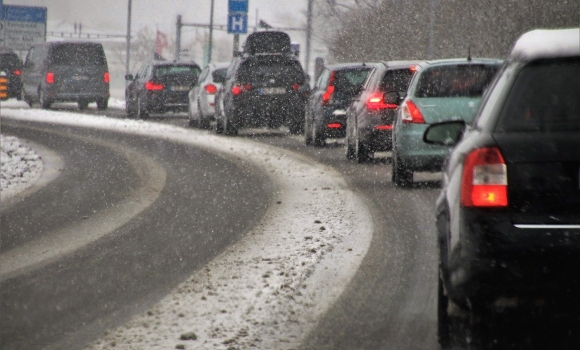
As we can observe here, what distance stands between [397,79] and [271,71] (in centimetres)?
817

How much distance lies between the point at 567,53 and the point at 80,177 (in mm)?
11961

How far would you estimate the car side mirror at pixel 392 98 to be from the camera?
15336mm

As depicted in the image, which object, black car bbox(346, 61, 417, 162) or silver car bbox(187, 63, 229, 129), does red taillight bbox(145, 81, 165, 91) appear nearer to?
silver car bbox(187, 63, 229, 129)

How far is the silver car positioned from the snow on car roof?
22.2m

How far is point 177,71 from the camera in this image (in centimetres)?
3469

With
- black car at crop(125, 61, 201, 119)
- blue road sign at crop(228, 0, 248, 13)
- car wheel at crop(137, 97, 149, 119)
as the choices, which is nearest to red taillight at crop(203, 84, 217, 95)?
black car at crop(125, 61, 201, 119)

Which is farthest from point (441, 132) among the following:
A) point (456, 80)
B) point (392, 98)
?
point (392, 98)

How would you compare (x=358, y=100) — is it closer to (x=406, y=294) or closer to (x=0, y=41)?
(x=406, y=294)

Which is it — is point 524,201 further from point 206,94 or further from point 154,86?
point 154,86

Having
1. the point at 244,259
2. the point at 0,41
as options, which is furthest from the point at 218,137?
the point at 0,41

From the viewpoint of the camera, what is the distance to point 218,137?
25797 millimetres

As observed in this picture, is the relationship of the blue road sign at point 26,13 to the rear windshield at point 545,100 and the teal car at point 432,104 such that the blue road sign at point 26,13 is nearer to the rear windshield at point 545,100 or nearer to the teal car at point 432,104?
the teal car at point 432,104

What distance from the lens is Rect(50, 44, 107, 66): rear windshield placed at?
40.7 m

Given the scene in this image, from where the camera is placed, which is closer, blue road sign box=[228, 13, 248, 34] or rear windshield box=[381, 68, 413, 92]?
rear windshield box=[381, 68, 413, 92]
